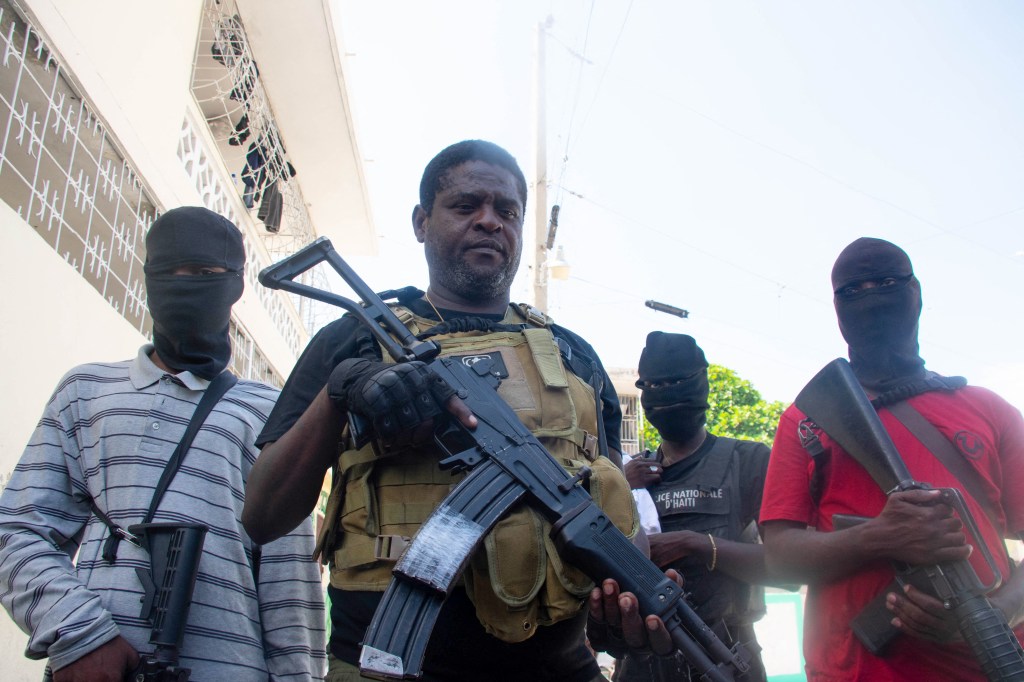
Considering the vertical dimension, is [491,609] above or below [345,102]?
below

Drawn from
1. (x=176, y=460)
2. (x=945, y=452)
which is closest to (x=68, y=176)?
(x=176, y=460)

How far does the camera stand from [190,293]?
2.37 m

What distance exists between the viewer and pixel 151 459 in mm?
2078

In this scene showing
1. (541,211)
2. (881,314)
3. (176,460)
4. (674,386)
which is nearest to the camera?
(176,460)

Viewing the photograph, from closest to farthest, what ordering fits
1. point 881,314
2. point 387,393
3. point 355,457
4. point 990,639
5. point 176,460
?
Answer: 1. point 387,393
2. point 355,457
3. point 990,639
4. point 176,460
5. point 881,314

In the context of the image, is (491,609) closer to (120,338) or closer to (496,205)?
(496,205)

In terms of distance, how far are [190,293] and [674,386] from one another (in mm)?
2139

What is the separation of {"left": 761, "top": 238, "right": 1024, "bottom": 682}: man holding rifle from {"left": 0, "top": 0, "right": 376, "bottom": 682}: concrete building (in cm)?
322

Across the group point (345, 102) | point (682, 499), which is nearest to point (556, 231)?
point (345, 102)

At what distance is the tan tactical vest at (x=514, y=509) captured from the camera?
1646 mm

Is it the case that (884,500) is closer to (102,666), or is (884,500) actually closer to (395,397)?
(395,397)

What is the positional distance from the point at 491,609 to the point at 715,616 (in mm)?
1691

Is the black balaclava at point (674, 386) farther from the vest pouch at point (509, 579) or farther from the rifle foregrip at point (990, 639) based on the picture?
the vest pouch at point (509, 579)

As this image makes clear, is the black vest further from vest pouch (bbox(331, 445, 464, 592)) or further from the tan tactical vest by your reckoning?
vest pouch (bbox(331, 445, 464, 592))
